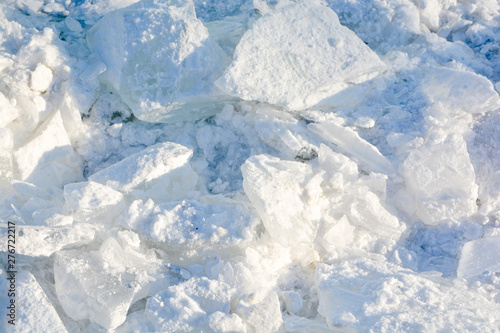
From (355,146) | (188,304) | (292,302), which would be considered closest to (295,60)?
(355,146)

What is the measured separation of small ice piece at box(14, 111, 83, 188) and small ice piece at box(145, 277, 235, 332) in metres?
0.87

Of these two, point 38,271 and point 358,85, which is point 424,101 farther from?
point 38,271

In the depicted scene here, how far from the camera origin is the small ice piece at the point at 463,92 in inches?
89.3

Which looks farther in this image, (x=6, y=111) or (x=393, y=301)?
(x=6, y=111)

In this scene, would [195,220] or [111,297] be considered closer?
[111,297]

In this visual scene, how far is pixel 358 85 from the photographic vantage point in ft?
7.89

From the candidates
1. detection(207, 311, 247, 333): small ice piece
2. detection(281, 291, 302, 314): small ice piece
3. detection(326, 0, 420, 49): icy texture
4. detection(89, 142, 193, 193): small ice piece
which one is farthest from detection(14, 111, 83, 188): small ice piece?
detection(326, 0, 420, 49): icy texture

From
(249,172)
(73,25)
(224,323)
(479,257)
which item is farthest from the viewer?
(73,25)

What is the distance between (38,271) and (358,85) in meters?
1.69

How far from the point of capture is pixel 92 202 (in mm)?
1964

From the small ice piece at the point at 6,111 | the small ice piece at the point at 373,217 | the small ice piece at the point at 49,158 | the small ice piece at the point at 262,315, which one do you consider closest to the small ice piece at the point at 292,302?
the small ice piece at the point at 262,315

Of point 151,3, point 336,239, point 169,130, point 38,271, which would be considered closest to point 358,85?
point 336,239

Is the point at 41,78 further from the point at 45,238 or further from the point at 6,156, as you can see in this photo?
the point at 45,238

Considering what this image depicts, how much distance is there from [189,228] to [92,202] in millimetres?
419
